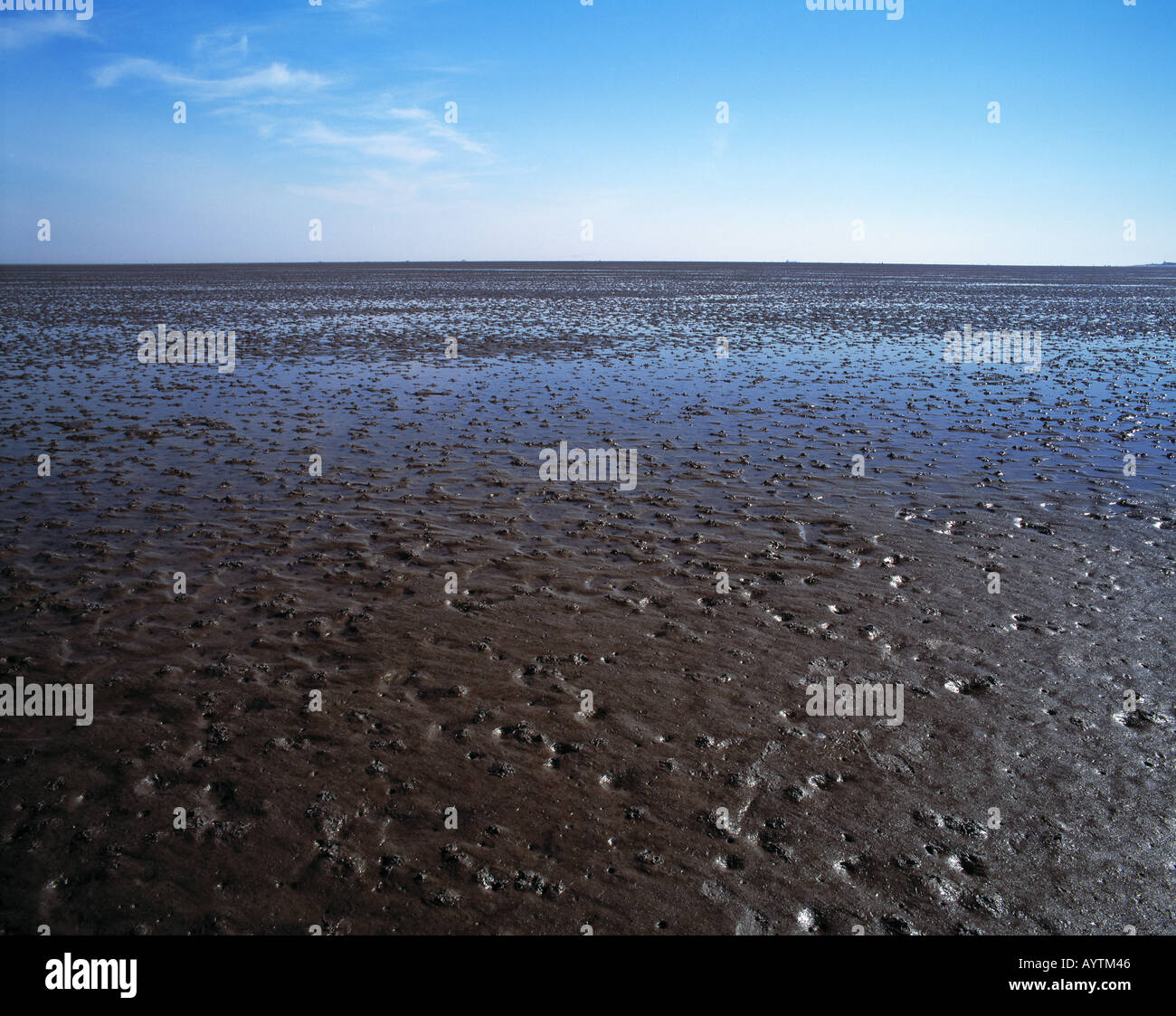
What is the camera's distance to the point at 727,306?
56.4 metres

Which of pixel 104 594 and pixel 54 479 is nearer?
pixel 104 594

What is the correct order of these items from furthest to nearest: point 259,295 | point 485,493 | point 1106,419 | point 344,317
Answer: point 259,295 → point 344,317 → point 1106,419 → point 485,493

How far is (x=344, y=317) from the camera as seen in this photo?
4550 centimetres

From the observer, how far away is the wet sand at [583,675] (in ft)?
17.1

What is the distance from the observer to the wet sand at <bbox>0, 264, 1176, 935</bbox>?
205 inches

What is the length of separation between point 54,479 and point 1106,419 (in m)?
26.8

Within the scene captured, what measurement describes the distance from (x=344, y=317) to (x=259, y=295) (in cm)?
2565

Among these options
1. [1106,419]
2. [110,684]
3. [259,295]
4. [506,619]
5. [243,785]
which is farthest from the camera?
[259,295]

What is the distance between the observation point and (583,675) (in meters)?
7.80
